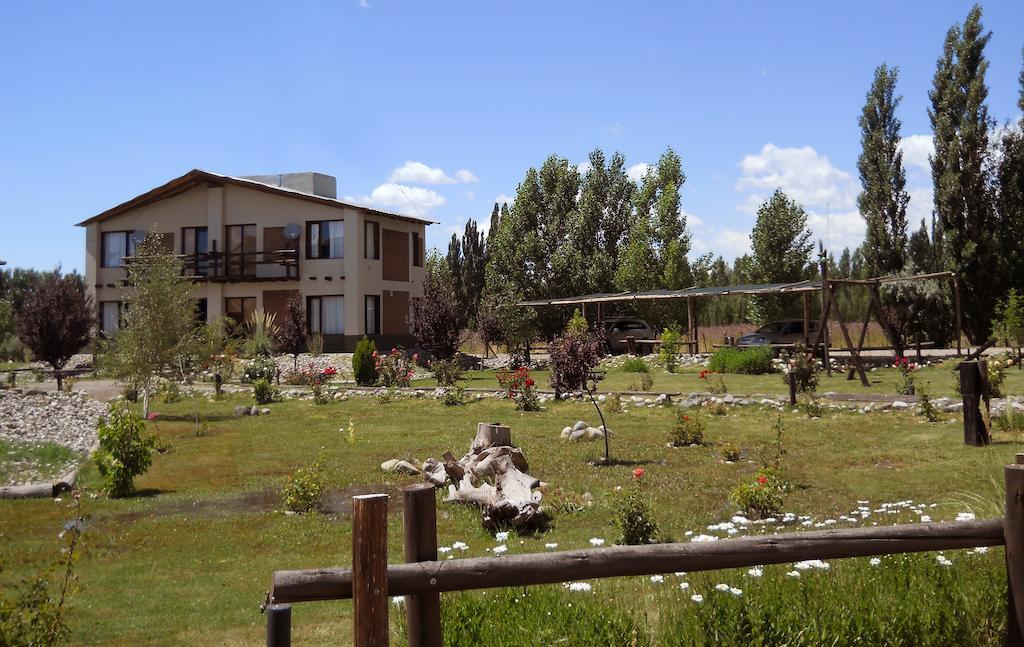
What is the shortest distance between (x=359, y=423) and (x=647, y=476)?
7.85m

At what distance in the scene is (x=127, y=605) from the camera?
6.16m

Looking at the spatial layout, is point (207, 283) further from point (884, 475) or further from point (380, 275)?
point (884, 475)

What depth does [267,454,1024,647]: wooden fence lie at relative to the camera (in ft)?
11.3

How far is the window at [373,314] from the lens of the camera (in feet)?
122

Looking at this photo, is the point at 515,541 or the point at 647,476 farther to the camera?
the point at 647,476

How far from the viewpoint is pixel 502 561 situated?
12.0 ft

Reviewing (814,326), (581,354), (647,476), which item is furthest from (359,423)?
(814,326)

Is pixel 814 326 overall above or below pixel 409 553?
above

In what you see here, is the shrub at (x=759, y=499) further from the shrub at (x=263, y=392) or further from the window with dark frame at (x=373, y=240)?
the window with dark frame at (x=373, y=240)

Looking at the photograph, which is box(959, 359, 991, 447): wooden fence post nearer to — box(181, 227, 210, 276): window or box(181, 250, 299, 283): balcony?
box(181, 250, 299, 283): balcony

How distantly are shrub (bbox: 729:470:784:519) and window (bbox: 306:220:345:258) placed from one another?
98.8ft

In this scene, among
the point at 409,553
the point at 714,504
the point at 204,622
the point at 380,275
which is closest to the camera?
the point at 409,553

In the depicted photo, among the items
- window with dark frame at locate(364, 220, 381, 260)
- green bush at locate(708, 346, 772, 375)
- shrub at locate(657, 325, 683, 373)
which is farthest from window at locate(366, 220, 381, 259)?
green bush at locate(708, 346, 772, 375)

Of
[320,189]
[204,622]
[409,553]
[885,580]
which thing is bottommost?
[204,622]
